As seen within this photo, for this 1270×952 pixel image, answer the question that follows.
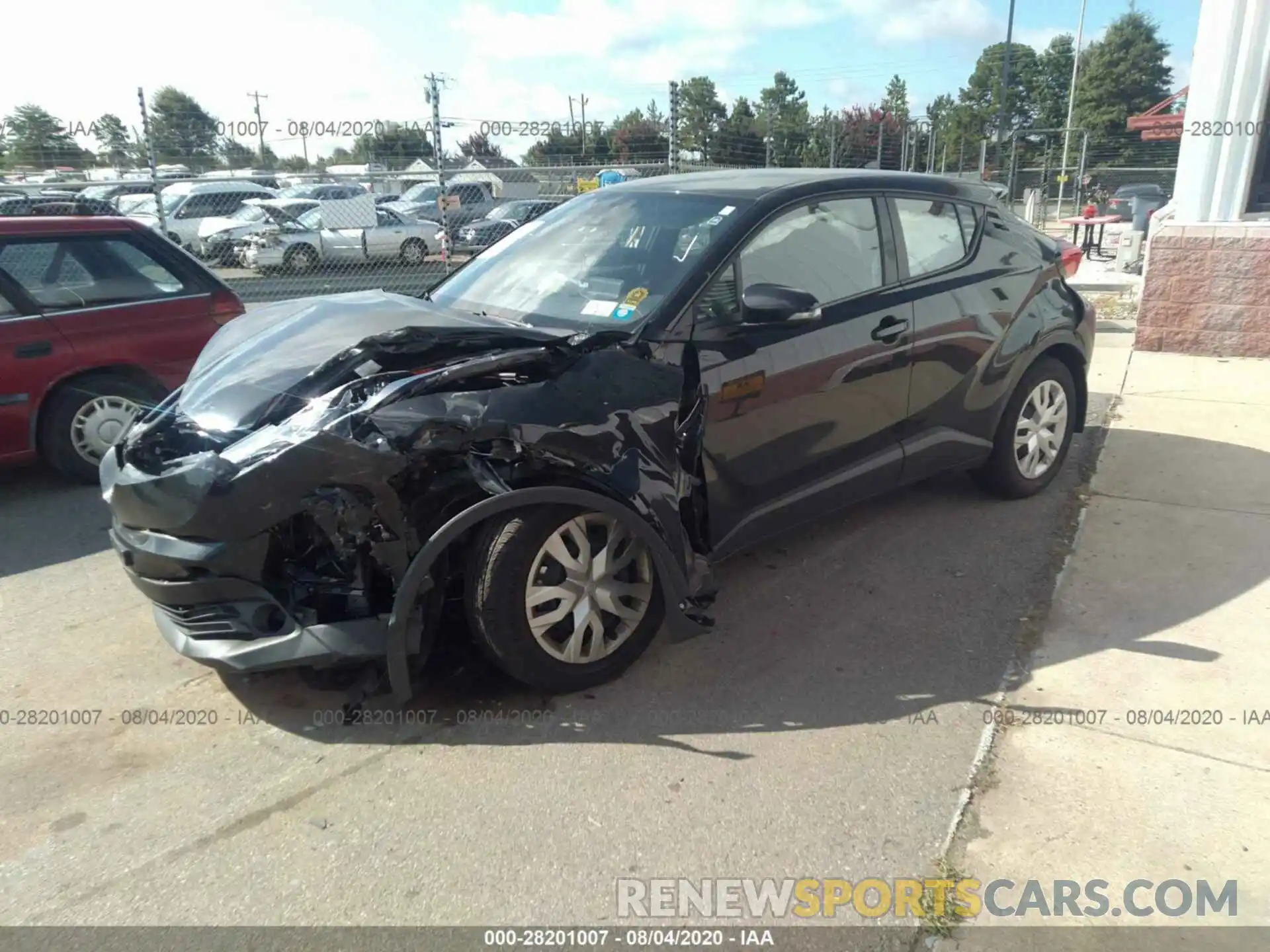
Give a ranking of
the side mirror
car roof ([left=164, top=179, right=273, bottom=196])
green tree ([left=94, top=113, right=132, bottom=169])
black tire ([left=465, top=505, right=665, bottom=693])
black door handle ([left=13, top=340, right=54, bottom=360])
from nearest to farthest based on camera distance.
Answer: black tire ([left=465, top=505, right=665, bottom=693]), the side mirror, black door handle ([left=13, top=340, right=54, bottom=360]), green tree ([left=94, top=113, right=132, bottom=169]), car roof ([left=164, top=179, right=273, bottom=196])

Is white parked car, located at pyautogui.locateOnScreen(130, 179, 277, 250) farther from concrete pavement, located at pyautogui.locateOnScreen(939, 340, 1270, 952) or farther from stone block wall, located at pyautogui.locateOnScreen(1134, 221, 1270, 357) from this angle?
concrete pavement, located at pyautogui.locateOnScreen(939, 340, 1270, 952)

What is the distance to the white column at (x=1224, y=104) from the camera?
7.82 m

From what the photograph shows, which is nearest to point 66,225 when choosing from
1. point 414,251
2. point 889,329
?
point 889,329

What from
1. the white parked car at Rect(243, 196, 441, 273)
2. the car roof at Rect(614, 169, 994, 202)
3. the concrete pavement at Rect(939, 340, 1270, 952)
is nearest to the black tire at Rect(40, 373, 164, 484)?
the car roof at Rect(614, 169, 994, 202)

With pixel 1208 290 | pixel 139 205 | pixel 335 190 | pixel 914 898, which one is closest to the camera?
pixel 914 898

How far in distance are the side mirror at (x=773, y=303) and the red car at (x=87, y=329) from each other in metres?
3.70

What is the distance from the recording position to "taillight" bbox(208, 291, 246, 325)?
19.5 feet

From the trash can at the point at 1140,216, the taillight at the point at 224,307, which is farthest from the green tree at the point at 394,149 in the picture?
the taillight at the point at 224,307

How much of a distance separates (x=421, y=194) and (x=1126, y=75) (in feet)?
177

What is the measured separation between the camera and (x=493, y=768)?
2910 mm

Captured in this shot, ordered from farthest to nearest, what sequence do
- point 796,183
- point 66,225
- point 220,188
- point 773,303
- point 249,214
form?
point 220,188 → point 249,214 → point 66,225 → point 796,183 → point 773,303

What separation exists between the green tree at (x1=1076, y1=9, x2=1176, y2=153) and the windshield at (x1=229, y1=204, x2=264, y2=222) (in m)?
57.4

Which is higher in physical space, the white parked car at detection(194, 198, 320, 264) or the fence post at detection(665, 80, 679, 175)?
the fence post at detection(665, 80, 679, 175)

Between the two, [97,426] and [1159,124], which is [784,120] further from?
[97,426]
